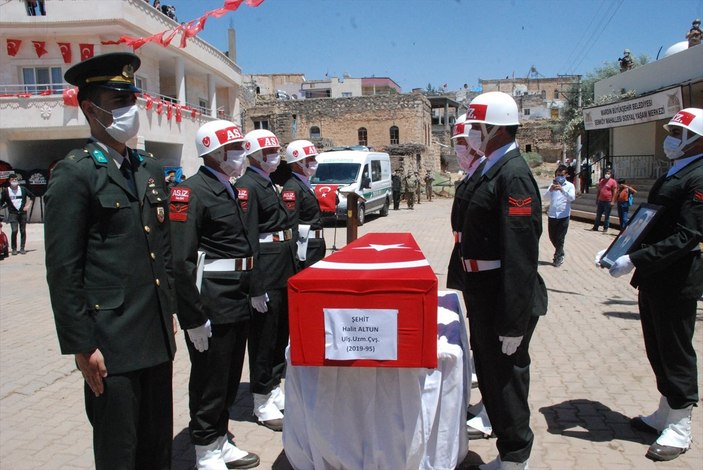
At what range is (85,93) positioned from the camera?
270 cm

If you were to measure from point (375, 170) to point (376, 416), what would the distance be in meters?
19.1

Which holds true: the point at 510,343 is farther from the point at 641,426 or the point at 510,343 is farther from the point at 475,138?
the point at 641,426

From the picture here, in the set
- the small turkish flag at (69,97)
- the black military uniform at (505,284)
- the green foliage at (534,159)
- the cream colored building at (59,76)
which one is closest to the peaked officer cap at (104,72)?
the black military uniform at (505,284)

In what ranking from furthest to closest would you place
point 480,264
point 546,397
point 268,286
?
point 546,397, point 268,286, point 480,264

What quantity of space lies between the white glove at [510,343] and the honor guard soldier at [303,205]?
2439 mm

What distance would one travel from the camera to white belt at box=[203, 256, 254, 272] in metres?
3.77

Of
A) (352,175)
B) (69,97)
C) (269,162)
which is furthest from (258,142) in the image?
(69,97)

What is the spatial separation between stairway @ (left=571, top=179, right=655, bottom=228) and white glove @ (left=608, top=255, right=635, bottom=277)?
15058 millimetres

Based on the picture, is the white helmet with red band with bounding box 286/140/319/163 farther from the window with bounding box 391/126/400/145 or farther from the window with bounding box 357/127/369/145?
the window with bounding box 357/127/369/145

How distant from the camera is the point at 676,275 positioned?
383cm

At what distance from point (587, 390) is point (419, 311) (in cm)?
292

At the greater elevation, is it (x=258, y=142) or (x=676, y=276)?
(x=258, y=142)

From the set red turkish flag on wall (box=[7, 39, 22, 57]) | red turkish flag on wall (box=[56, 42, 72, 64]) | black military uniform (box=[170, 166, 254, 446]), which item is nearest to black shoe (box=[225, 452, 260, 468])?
black military uniform (box=[170, 166, 254, 446])

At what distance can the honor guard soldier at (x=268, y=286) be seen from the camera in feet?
14.7
